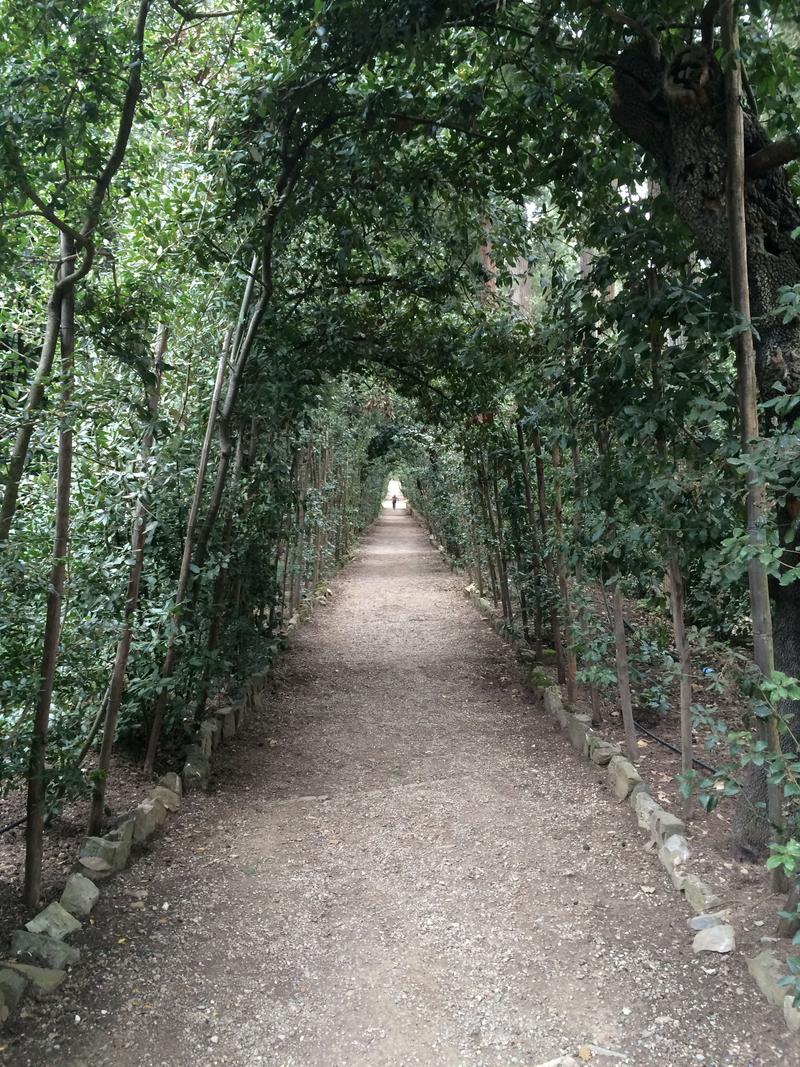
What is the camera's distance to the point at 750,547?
2131mm

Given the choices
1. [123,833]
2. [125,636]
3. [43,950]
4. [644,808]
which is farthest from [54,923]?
[644,808]

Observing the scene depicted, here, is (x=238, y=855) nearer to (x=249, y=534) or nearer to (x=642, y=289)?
(x=249, y=534)

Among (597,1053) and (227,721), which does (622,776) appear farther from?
(227,721)

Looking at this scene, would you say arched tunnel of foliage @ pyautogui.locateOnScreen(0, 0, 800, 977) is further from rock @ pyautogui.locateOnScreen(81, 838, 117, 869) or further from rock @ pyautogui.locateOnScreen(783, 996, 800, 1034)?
rock @ pyautogui.locateOnScreen(783, 996, 800, 1034)

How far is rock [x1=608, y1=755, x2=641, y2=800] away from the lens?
13.1 feet

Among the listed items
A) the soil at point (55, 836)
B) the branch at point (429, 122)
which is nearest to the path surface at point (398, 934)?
the soil at point (55, 836)

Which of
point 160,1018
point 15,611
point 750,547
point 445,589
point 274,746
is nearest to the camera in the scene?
point 750,547

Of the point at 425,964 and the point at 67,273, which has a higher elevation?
the point at 67,273

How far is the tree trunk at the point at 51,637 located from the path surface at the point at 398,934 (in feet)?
1.29

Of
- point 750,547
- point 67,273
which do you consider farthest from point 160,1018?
point 67,273

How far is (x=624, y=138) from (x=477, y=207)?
1.51 meters

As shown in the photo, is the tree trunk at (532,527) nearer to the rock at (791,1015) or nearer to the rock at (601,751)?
the rock at (601,751)

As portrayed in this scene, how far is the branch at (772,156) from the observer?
2.50m

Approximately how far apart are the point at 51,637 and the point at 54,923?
3.30ft
